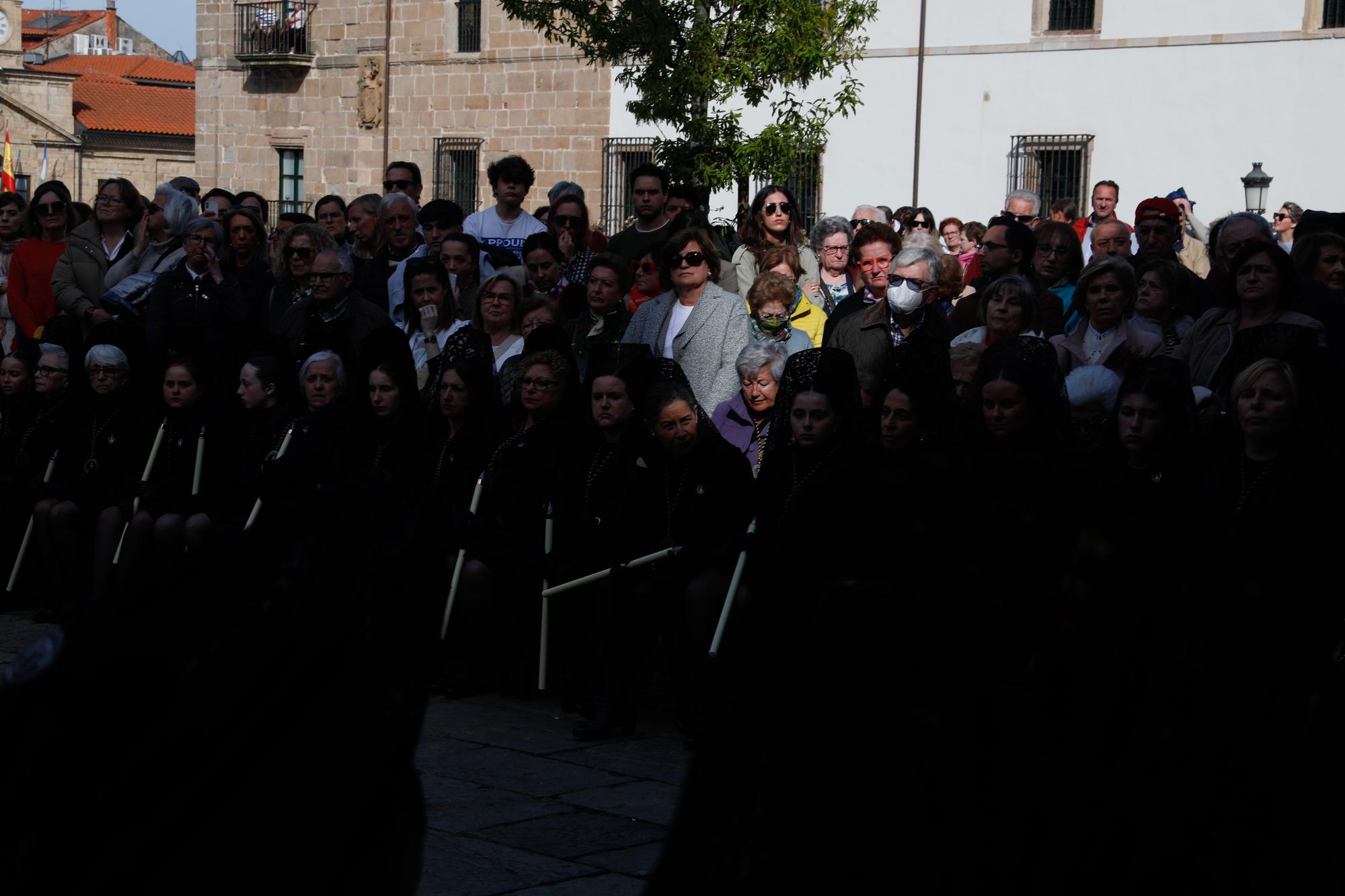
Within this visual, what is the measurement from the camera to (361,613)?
2.50 metres

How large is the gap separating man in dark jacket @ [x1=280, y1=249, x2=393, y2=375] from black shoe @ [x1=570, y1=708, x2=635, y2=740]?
118 inches

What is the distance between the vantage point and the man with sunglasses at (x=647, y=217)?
10023mm

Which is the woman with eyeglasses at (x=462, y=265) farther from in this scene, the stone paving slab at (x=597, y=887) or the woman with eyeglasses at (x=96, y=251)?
the stone paving slab at (x=597, y=887)

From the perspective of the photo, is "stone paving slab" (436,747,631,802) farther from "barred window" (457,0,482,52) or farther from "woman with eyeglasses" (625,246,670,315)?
"barred window" (457,0,482,52)

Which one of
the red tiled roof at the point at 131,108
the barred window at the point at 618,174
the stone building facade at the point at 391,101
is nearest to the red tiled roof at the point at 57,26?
the red tiled roof at the point at 131,108

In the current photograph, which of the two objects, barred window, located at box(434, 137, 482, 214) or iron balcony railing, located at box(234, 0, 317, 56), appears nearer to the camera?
barred window, located at box(434, 137, 482, 214)

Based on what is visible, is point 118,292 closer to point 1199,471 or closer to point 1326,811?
point 1199,471

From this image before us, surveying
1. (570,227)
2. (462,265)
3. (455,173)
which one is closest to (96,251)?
(462,265)

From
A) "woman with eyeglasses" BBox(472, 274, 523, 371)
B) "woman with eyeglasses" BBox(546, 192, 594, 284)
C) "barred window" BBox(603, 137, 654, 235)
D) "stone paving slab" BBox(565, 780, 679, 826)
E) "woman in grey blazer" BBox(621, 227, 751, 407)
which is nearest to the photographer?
"stone paving slab" BBox(565, 780, 679, 826)

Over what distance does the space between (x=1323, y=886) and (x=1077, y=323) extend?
5.87 m

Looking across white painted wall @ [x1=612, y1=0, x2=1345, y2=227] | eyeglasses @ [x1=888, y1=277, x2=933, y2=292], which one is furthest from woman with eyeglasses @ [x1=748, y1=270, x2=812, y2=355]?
white painted wall @ [x1=612, y1=0, x2=1345, y2=227]

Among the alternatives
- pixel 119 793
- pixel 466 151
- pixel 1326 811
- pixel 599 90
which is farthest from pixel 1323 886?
pixel 466 151

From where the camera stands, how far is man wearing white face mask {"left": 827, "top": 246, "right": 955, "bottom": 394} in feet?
26.4

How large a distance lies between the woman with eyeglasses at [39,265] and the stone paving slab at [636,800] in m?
6.15
